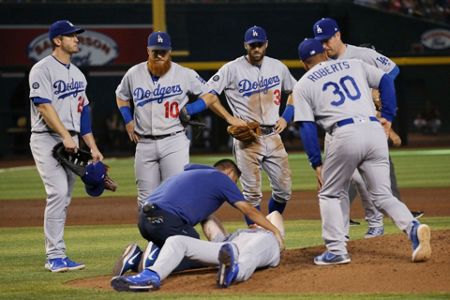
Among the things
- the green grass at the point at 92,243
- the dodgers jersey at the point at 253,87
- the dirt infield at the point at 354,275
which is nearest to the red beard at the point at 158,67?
the dodgers jersey at the point at 253,87

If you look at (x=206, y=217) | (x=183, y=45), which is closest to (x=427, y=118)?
(x=183, y=45)

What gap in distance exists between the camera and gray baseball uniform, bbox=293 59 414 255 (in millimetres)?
7680

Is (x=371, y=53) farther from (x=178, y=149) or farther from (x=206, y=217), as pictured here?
(x=206, y=217)

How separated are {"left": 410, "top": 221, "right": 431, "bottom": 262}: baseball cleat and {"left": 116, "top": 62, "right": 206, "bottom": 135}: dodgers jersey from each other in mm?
2643

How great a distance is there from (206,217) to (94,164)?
4.31 feet

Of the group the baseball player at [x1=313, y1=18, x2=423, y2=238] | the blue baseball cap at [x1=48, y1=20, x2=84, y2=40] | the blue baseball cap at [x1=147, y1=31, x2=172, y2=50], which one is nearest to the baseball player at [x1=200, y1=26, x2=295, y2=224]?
the baseball player at [x1=313, y1=18, x2=423, y2=238]

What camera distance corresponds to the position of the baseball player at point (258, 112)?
1016 centimetres

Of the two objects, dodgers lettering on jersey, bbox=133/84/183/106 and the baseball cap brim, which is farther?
dodgers lettering on jersey, bbox=133/84/183/106

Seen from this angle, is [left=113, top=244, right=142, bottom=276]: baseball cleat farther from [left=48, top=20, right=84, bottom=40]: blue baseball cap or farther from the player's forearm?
[left=48, top=20, right=84, bottom=40]: blue baseball cap

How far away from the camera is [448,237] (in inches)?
340

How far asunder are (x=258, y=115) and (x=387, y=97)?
2.40 meters

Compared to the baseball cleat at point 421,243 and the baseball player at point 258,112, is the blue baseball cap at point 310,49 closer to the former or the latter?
the baseball cleat at point 421,243

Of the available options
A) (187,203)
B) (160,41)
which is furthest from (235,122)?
(187,203)

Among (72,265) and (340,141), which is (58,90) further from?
(340,141)
